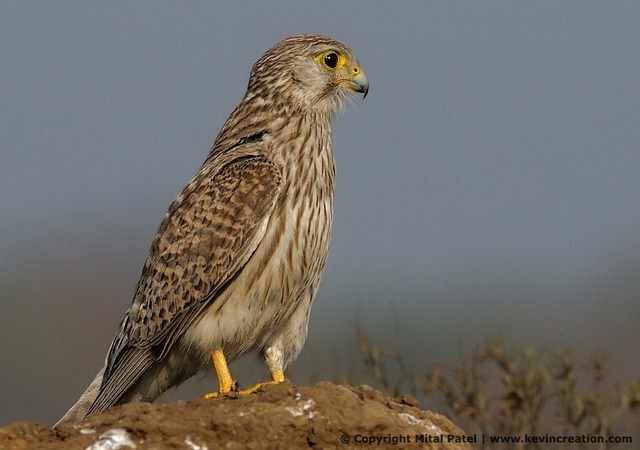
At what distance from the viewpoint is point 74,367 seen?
3141 centimetres

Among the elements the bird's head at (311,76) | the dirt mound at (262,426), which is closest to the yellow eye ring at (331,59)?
the bird's head at (311,76)

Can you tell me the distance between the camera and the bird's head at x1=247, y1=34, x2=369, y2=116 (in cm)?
830

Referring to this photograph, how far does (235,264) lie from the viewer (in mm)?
7531

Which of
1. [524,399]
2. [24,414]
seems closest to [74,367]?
[24,414]

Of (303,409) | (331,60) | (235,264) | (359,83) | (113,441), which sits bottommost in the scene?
(113,441)

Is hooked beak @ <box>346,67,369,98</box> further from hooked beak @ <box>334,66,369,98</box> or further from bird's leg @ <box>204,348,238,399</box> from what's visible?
bird's leg @ <box>204,348,238,399</box>

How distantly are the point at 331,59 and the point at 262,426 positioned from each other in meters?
3.03

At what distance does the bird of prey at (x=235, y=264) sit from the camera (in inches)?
297

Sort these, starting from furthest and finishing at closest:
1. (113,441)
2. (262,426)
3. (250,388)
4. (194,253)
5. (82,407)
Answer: (82,407) < (194,253) < (250,388) < (262,426) < (113,441)

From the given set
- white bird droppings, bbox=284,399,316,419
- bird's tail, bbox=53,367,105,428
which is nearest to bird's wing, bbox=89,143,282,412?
bird's tail, bbox=53,367,105,428

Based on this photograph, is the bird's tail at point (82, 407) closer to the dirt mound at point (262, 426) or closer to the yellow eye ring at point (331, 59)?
the dirt mound at point (262, 426)

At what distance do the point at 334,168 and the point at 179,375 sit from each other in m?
1.53

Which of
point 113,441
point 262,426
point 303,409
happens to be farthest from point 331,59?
point 113,441

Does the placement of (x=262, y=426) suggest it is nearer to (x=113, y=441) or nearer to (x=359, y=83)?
(x=113, y=441)
